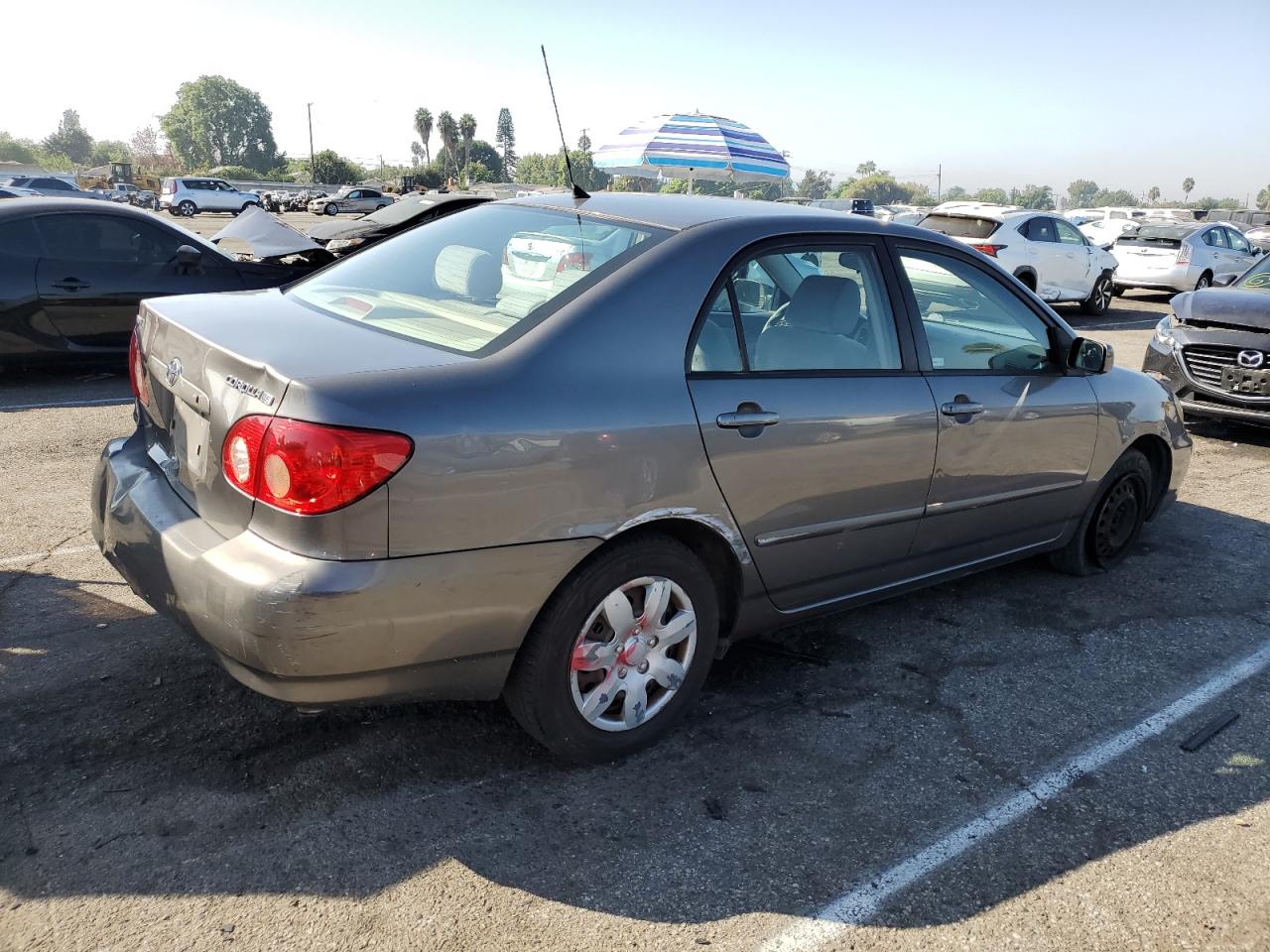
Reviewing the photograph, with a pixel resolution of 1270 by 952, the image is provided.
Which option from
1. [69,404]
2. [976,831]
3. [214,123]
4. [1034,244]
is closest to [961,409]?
[976,831]

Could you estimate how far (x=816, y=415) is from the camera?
10.4 feet

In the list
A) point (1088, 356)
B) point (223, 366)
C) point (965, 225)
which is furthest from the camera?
point (965, 225)

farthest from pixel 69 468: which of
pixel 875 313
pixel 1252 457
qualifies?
pixel 1252 457

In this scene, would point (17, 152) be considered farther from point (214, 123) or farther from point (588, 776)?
point (588, 776)

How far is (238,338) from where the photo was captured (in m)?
2.74

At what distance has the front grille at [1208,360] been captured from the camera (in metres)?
7.41

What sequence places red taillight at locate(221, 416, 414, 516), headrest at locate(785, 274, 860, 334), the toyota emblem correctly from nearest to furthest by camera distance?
red taillight at locate(221, 416, 414, 516)
headrest at locate(785, 274, 860, 334)
the toyota emblem

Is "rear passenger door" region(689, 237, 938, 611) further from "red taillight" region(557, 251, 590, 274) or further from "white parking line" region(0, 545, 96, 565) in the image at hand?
"white parking line" region(0, 545, 96, 565)

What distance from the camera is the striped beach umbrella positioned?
16.2 m

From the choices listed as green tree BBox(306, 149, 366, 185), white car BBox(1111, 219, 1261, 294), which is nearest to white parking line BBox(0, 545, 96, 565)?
white car BBox(1111, 219, 1261, 294)

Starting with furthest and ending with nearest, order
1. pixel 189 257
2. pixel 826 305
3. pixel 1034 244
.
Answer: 1. pixel 1034 244
2. pixel 189 257
3. pixel 826 305

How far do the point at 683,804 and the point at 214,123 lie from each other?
182444mm

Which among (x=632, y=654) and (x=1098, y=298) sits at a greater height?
(x=632, y=654)

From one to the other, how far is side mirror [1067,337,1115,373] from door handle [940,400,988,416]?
677 mm
